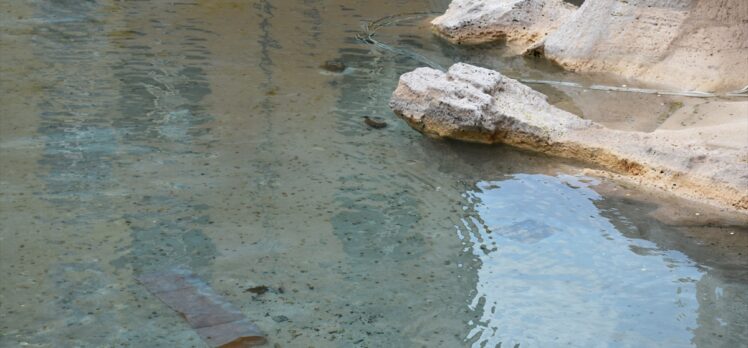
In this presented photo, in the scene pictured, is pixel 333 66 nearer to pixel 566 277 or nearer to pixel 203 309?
pixel 566 277

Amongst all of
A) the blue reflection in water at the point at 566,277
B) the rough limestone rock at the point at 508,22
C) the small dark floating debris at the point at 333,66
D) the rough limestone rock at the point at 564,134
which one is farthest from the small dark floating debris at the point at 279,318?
the rough limestone rock at the point at 508,22

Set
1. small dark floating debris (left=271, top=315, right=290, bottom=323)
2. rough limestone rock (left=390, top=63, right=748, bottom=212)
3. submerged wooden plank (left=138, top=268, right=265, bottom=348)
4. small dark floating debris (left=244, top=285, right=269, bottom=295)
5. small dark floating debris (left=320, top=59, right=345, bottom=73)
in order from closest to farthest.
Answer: submerged wooden plank (left=138, top=268, right=265, bottom=348), small dark floating debris (left=271, top=315, right=290, bottom=323), small dark floating debris (left=244, top=285, right=269, bottom=295), rough limestone rock (left=390, top=63, right=748, bottom=212), small dark floating debris (left=320, top=59, right=345, bottom=73)

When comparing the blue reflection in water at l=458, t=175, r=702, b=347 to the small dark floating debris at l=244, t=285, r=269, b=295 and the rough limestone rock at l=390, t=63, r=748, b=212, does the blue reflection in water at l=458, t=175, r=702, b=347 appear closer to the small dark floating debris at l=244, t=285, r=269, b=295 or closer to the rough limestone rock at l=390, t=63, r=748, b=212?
the rough limestone rock at l=390, t=63, r=748, b=212

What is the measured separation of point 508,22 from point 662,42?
75.2 inches

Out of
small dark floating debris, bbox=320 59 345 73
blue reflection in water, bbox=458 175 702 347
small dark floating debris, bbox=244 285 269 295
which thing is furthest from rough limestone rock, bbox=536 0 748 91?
small dark floating debris, bbox=244 285 269 295

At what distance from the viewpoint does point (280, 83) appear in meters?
6.64

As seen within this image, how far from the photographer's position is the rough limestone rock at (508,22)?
29.0ft

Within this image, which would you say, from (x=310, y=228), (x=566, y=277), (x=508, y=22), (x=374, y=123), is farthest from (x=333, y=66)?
(x=566, y=277)

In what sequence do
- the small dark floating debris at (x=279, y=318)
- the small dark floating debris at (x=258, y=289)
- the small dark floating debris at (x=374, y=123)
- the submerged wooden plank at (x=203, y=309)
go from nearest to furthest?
the submerged wooden plank at (x=203, y=309), the small dark floating debris at (x=279, y=318), the small dark floating debris at (x=258, y=289), the small dark floating debris at (x=374, y=123)

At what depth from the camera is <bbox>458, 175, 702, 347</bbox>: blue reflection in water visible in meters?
3.61

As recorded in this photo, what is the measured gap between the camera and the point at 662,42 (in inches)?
290

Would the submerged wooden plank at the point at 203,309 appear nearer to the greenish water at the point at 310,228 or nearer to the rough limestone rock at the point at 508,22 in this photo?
the greenish water at the point at 310,228

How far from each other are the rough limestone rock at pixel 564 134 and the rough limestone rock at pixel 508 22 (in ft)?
9.29

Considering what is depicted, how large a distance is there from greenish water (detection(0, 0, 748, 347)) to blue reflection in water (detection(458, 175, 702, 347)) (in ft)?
0.04
